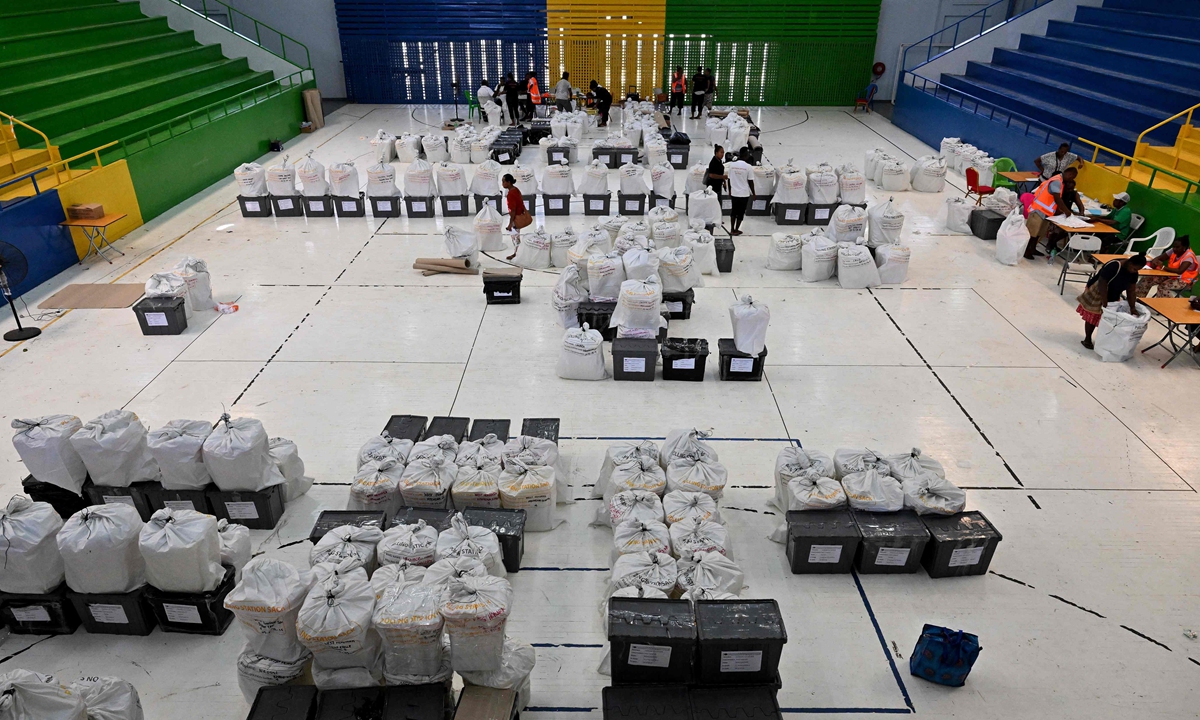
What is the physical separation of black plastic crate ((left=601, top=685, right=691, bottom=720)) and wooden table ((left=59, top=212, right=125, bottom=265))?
35.4 ft

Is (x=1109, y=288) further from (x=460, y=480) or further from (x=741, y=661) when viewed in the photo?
(x=460, y=480)

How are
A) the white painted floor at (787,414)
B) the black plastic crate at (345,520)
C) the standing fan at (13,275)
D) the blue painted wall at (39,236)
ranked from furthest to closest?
the blue painted wall at (39,236) → the standing fan at (13,275) → the black plastic crate at (345,520) → the white painted floor at (787,414)

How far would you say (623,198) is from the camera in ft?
43.6

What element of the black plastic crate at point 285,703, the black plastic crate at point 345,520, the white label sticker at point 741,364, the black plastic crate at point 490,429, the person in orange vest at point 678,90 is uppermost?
the person in orange vest at point 678,90

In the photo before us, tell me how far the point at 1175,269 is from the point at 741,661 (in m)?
8.95

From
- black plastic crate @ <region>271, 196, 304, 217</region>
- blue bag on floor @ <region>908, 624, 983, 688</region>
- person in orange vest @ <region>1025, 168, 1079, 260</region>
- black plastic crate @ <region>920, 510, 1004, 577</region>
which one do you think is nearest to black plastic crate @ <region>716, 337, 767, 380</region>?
black plastic crate @ <region>920, 510, 1004, 577</region>

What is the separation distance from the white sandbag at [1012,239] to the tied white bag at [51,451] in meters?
11.9

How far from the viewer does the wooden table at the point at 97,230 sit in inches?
440

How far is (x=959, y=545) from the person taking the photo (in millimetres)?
5609

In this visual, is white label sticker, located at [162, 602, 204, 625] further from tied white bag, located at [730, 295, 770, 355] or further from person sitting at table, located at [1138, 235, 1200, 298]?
person sitting at table, located at [1138, 235, 1200, 298]

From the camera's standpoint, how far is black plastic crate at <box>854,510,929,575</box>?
5617 mm

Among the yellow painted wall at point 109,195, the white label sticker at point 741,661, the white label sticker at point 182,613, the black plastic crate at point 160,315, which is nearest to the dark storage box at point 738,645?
the white label sticker at point 741,661

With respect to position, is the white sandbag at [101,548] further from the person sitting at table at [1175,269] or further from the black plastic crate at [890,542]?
the person sitting at table at [1175,269]

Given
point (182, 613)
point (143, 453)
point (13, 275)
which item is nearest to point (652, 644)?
point (182, 613)
